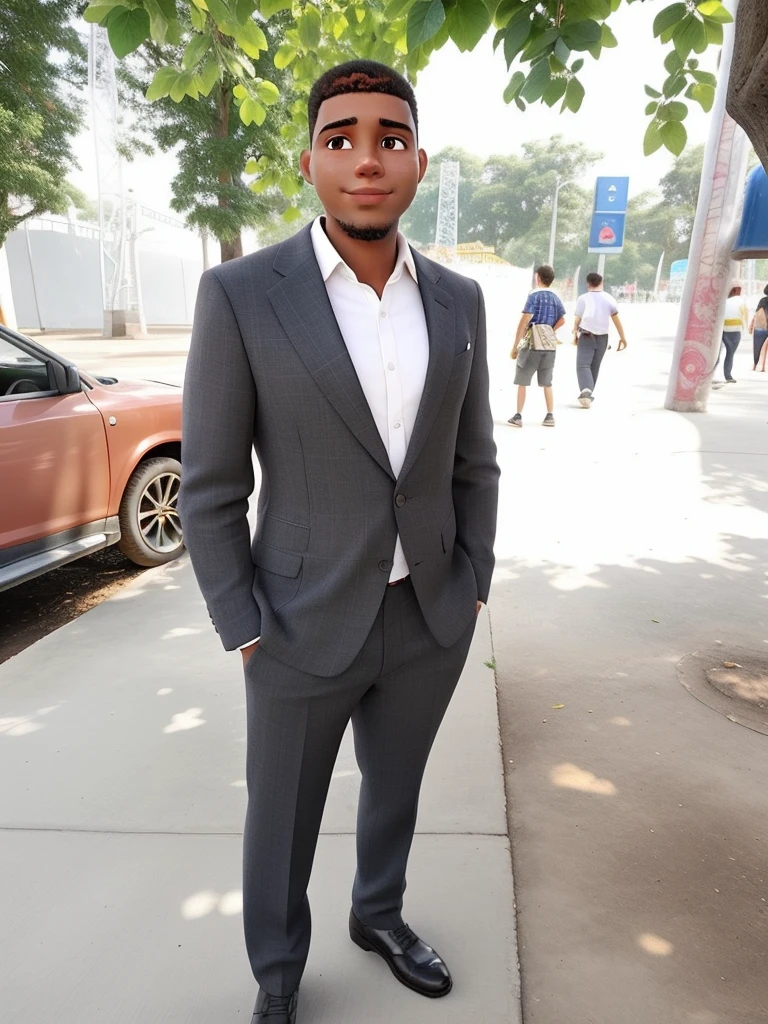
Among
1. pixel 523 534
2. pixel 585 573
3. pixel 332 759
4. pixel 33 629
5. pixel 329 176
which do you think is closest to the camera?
pixel 329 176

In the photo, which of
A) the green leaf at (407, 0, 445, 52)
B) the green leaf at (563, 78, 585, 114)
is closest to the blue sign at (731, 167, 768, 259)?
the green leaf at (563, 78, 585, 114)

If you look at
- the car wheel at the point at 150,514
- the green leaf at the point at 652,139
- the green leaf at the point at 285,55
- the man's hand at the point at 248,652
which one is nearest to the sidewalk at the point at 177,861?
the man's hand at the point at 248,652

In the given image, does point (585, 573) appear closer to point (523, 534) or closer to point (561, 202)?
point (523, 534)

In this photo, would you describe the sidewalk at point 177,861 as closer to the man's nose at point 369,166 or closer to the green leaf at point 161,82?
the man's nose at point 369,166

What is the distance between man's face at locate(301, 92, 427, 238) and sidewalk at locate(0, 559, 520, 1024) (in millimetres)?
1803

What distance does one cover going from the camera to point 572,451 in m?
8.00

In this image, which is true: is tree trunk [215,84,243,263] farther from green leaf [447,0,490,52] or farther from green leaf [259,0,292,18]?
green leaf [447,0,490,52]

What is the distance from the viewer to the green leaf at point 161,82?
3.07m

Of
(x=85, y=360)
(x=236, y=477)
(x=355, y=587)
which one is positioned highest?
(x=236, y=477)

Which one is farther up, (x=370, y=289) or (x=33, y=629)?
(x=370, y=289)

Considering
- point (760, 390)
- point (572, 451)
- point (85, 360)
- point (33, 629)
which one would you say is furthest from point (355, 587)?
point (85, 360)

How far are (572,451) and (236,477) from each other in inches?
275

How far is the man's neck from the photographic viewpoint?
142 cm

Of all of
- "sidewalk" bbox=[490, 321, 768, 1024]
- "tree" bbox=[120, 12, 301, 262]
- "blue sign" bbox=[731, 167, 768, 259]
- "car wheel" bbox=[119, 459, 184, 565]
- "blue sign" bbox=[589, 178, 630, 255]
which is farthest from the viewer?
"blue sign" bbox=[589, 178, 630, 255]
